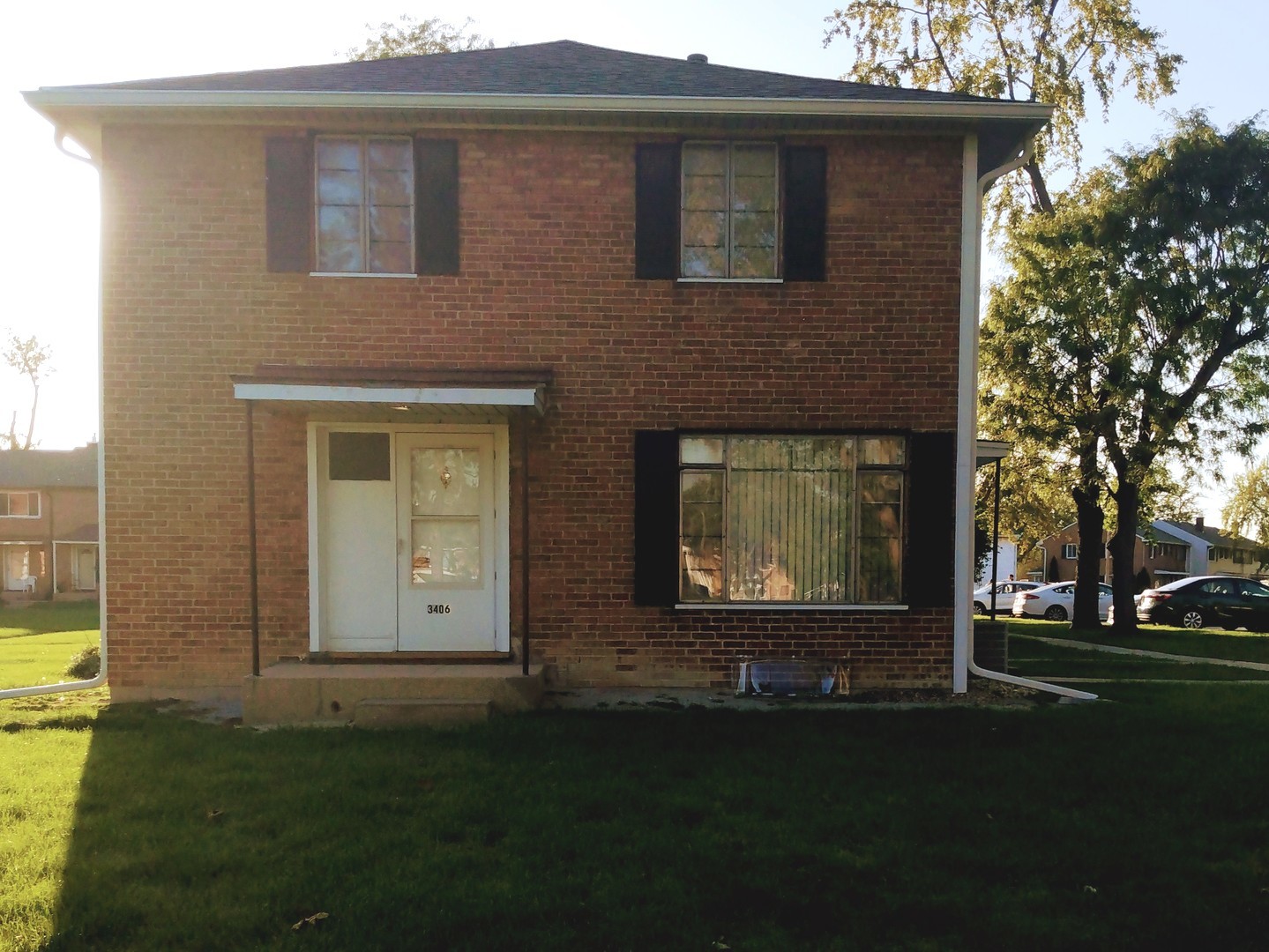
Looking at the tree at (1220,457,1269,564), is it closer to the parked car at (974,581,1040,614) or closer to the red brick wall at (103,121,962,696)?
the parked car at (974,581,1040,614)

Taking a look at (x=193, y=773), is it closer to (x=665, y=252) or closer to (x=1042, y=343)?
(x=665, y=252)

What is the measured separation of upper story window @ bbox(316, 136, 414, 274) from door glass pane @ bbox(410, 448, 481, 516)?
1726mm

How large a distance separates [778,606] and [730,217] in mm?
3674

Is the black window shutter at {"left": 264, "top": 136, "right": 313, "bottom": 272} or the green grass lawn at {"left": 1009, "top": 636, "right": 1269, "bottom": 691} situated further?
the green grass lawn at {"left": 1009, "top": 636, "right": 1269, "bottom": 691}

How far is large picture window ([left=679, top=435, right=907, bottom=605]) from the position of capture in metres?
8.62

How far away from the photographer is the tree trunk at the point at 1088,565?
68.1 feet

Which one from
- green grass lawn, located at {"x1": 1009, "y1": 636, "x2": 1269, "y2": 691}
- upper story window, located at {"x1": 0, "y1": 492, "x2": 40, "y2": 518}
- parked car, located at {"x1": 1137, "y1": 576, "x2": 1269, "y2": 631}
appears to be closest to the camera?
green grass lawn, located at {"x1": 1009, "y1": 636, "x2": 1269, "y2": 691}

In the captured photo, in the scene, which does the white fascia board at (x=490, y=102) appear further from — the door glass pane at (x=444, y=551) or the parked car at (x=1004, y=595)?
the parked car at (x=1004, y=595)

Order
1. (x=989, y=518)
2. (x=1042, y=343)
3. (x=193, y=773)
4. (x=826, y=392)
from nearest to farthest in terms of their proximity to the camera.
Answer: (x=193, y=773)
(x=826, y=392)
(x=1042, y=343)
(x=989, y=518)

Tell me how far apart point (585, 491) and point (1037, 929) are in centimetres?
543

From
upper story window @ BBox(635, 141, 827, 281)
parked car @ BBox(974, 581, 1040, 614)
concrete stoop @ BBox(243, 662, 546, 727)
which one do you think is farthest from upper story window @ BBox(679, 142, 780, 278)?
parked car @ BBox(974, 581, 1040, 614)

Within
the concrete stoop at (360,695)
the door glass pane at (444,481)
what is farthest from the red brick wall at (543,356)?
the concrete stoop at (360,695)

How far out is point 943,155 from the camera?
28.1 ft

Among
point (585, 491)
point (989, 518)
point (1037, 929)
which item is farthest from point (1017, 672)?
point (989, 518)
